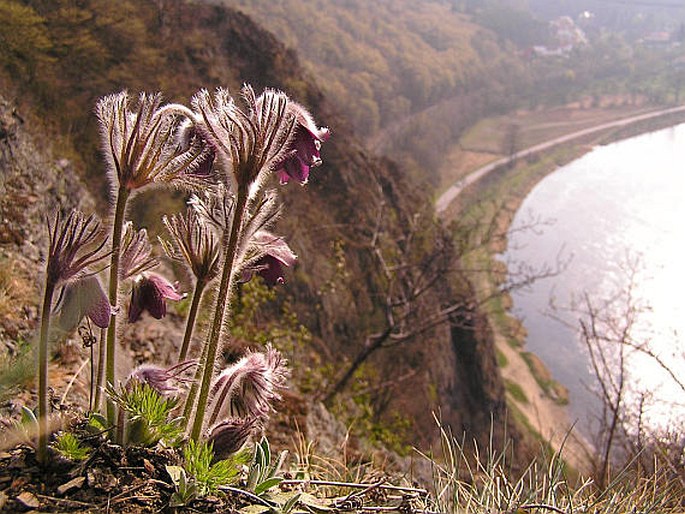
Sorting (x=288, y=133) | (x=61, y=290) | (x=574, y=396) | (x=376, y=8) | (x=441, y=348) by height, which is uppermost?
(x=376, y=8)

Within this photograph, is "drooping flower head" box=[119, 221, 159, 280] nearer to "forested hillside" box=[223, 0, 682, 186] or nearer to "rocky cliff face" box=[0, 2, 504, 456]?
"rocky cliff face" box=[0, 2, 504, 456]

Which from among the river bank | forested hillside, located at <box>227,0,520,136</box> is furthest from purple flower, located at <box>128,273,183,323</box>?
forested hillside, located at <box>227,0,520,136</box>

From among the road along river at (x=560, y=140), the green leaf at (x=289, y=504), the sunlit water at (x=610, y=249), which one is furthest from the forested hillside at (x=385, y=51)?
the green leaf at (x=289, y=504)

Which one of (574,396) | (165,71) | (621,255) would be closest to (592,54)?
(621,255)

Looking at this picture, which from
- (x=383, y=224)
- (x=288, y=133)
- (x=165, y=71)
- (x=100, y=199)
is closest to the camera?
(x=288, y=133)

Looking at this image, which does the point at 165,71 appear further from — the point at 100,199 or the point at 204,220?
the point at 204,220

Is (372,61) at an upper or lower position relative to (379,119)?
upper

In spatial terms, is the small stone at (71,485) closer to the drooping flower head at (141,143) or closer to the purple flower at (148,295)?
the purple flower at (148,295)

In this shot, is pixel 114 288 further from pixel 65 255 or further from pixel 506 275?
pixel 506 275
